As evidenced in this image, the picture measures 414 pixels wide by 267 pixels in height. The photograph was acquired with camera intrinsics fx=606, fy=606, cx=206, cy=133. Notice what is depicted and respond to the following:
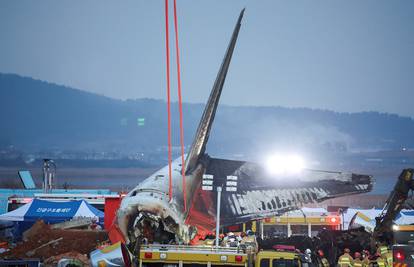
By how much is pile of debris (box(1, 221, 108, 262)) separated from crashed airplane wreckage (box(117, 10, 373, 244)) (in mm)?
4209

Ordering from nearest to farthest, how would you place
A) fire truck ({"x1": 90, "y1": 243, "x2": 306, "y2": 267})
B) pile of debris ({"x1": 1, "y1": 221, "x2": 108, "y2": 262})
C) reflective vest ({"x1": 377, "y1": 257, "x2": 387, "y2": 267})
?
fire truck ({"x1": 90, "y1": 243, "x2": 306, "y2": 267})
reflective vest ({"x1": 377, "y1": 257, "x2": 387, "y2": 267})
pile of debris ({"x1": 1, "y1": 221, "x2": 108, "y2": 262})

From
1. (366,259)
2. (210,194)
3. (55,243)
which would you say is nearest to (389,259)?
(366,259)

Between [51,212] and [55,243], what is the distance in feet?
18.6

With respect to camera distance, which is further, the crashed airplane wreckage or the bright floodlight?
the bright floodlight

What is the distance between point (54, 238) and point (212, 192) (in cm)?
704

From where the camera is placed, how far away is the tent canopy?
2947 cm

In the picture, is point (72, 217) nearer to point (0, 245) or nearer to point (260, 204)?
point (0, 245)

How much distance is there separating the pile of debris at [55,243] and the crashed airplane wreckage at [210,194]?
4.21m

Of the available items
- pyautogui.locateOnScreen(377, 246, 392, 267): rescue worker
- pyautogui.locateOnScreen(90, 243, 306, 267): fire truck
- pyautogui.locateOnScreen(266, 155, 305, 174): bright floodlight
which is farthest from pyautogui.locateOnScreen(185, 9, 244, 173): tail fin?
pyautogui.locateOnScreen(90, 243, 306, 267): fire truck

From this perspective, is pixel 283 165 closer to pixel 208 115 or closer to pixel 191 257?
pixel 208 115

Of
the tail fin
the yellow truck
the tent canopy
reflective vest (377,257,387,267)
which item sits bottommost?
reflective vest (377,257,387,267)

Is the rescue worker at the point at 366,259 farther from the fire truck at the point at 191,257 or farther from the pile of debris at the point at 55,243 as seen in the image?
the pile of debris at the point at 55,243

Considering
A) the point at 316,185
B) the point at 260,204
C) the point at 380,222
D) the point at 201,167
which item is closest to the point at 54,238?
the point at 201,167

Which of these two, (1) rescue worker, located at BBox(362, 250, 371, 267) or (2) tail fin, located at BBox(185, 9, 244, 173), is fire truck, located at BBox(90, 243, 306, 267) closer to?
(1) rescue worker, located at BBox(362, 250, 371, 267)
